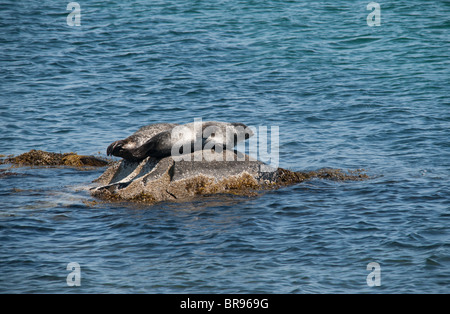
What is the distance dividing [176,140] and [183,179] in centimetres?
58

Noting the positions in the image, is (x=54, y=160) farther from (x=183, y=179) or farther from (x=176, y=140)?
(x=183, y=179)

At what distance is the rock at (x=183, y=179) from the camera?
8.38m

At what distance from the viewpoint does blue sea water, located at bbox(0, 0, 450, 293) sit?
6.25 m

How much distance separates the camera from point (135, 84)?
15.6 metres

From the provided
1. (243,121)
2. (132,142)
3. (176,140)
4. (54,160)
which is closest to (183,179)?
(176,140)

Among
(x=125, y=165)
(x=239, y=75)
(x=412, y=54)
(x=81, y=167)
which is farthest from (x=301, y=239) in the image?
(x=412, y=54)

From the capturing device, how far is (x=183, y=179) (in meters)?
8.43

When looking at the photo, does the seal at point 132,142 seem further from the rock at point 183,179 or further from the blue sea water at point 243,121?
the blue sea water at point 243,121

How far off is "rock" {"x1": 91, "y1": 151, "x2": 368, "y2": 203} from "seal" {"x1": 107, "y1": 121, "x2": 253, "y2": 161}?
146 millimetres

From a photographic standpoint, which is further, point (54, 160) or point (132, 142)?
point (54, 160)

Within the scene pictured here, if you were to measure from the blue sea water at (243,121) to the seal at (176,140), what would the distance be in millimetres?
872

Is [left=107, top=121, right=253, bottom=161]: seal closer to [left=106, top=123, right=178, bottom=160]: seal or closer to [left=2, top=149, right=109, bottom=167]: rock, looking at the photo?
[left=106, top=123, right=178, bottom=160]: seal

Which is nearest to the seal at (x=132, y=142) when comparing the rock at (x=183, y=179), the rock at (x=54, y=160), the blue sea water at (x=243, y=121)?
the rock at (x=183, y=179)
